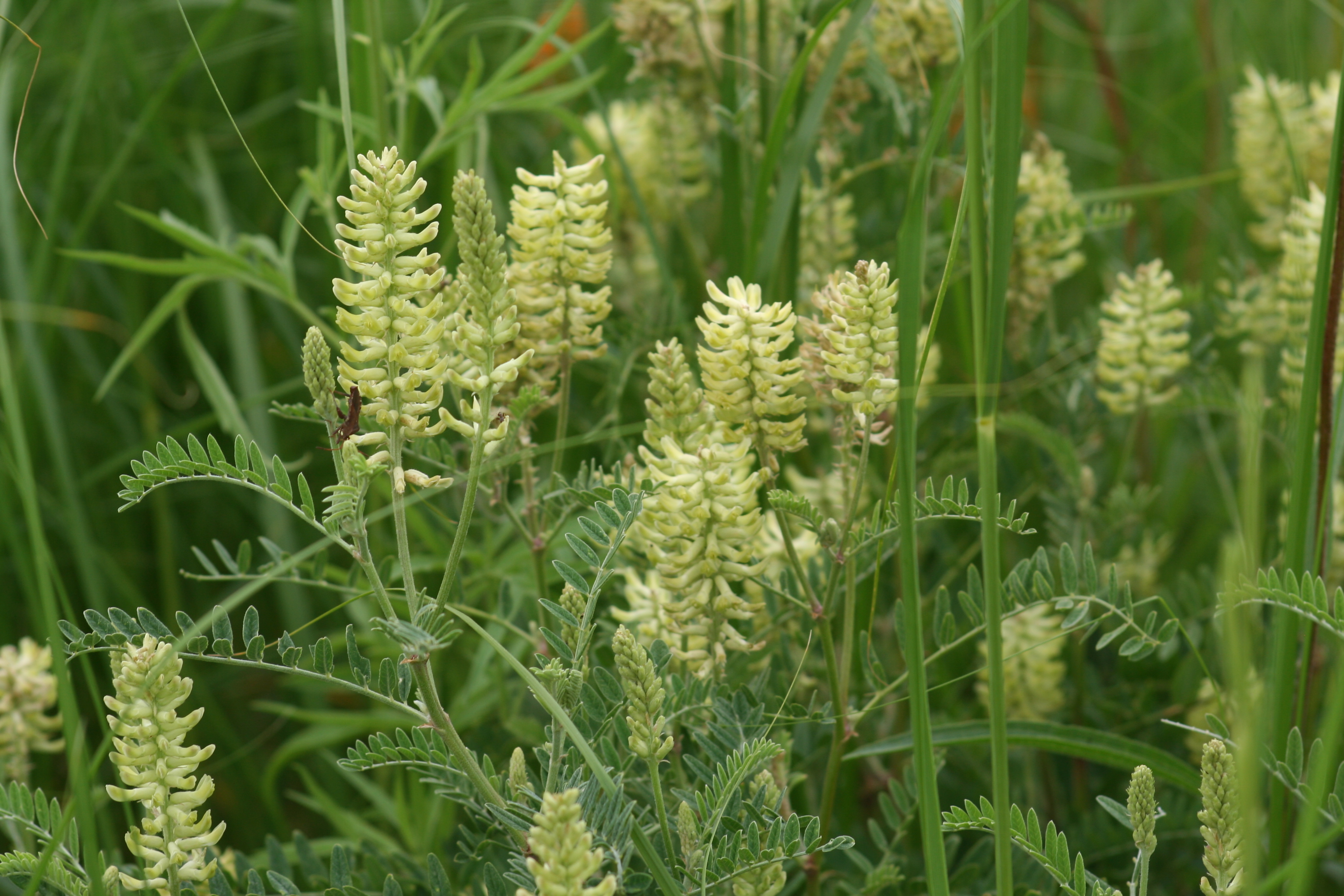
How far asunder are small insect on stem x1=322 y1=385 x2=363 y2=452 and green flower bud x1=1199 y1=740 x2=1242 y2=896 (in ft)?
1.76

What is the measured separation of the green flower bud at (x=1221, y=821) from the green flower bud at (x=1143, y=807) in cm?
3

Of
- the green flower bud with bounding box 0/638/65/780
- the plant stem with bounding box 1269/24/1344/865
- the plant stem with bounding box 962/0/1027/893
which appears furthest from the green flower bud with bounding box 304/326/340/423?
the plant stem with bounding box 1269/24/1344/865

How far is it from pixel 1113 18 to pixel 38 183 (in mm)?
2227

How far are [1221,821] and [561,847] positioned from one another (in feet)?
1.30

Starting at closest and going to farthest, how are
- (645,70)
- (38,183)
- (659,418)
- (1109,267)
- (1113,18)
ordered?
(659,418), (645,70), (1109,267), (38,183), (1113,18)

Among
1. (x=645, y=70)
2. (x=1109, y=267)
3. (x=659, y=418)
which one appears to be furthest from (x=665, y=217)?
(x=659, y=418)

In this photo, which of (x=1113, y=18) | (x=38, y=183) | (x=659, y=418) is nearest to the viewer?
(x=659, y=418)

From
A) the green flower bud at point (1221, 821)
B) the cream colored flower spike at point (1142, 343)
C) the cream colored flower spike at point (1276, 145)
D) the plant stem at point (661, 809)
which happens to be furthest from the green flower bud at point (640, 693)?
the cream colored flower spike at point (1276, 145)

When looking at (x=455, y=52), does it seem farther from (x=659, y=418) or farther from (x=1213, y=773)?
(x=1213, y=773)

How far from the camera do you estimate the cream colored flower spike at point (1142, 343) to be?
1.28 meters

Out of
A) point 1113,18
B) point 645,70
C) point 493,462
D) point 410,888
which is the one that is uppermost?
point 1113,18

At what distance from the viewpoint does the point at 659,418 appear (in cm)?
87

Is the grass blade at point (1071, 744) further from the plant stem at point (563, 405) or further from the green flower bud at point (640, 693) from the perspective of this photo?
the plant stem at point (563, 405)

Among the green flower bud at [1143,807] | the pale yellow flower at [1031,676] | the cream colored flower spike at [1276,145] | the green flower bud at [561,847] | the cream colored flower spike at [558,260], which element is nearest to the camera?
the green flower bud at [561,847]
